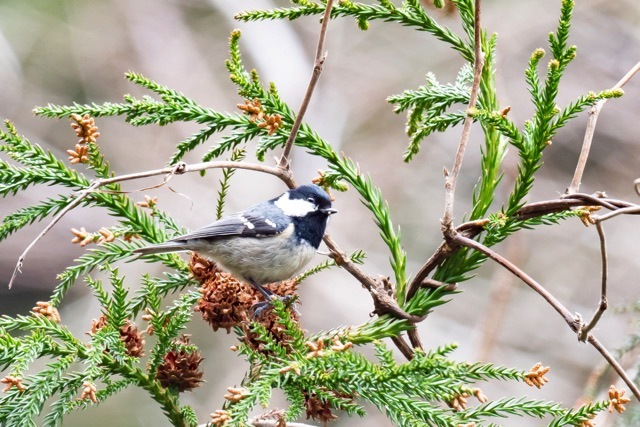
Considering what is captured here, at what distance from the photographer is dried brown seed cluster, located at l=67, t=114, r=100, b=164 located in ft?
5.23

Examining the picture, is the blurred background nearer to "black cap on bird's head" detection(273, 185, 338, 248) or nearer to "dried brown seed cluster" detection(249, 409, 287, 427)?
"black cap on bird's head" detection(273, 185, 338, 248)

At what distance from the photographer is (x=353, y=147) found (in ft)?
21.2

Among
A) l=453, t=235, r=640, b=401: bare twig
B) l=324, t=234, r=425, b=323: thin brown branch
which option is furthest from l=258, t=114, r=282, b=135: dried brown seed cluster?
l=453, t=235, r=640, b=401: bare twig

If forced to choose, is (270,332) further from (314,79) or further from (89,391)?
(314,79)

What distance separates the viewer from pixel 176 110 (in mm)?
1890

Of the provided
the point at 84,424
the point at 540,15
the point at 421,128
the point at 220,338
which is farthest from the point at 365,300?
the point at 421,128

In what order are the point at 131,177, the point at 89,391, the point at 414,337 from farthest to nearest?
1. the point at 414,337
2. the point at 131,177
3. the point at 89,391

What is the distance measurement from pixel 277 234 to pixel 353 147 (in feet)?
12.2

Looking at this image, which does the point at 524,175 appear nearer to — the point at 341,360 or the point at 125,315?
the point at 341,360

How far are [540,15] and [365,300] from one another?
110 inches

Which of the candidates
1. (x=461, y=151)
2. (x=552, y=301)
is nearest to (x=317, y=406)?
(x=552, y=301)

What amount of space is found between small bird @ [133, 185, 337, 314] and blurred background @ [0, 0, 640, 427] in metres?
1.84

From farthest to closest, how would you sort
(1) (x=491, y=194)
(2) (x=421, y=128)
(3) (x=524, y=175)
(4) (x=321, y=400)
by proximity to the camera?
(2) (x=421, y=128)
(1) (x=491, y=194)
(3) (x=524, y=175)
(4) (x=321, y=400)

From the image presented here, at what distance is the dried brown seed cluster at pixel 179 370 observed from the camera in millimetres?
1645
